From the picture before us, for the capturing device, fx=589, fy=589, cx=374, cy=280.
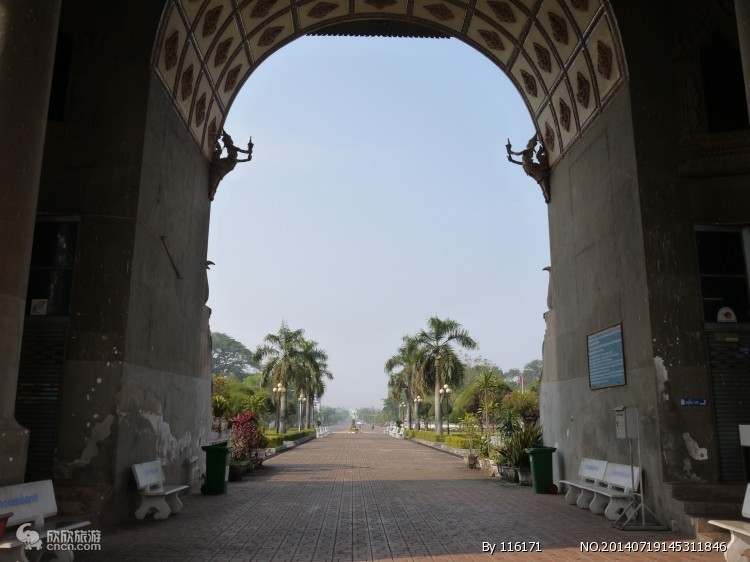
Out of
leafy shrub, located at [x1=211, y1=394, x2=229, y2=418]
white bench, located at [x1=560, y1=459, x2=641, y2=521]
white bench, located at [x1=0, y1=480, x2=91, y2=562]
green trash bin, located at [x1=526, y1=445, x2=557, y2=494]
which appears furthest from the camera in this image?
leafy shrub, located at [x1=211, y1=394, x2=229, y2=418]

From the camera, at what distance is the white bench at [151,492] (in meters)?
9.21

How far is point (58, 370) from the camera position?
9195 millimetres

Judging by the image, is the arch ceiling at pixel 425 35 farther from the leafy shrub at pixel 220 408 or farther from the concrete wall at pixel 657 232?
the leafy shrub at pixel 220 408

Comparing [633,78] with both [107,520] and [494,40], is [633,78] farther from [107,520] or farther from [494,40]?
[107,520]

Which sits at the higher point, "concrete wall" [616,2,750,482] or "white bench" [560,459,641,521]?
"concrete wall" [616,2,750,482]

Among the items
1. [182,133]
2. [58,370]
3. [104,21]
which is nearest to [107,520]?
[58,370]

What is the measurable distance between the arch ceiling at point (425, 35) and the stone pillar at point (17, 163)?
11.0 feet

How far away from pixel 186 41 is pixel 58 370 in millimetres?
6858

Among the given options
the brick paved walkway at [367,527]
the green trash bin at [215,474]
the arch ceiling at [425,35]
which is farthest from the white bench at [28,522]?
the arch ceiling at [425,35]

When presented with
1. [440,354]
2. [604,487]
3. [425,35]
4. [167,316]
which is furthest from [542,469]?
[440,354]

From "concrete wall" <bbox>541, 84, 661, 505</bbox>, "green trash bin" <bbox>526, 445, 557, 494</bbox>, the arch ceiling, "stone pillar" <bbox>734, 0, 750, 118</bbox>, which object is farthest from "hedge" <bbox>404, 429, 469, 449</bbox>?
"stone pillar" <bbox>734, 0, 750, 118</bbox>

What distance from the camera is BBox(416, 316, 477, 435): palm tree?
147 ft

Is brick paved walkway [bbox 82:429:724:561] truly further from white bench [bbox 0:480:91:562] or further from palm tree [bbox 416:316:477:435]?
palm tree [bbox 416:316:477:435]

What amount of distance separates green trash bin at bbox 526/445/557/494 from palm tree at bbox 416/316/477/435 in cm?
3152
